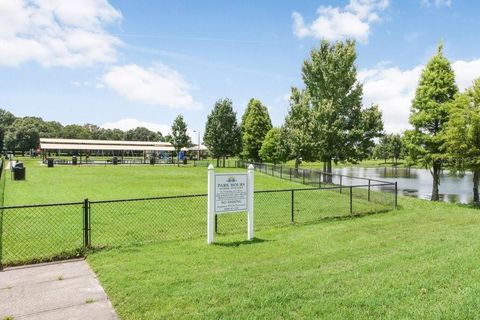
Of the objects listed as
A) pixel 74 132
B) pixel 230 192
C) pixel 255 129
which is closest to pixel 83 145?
pixel 255 129

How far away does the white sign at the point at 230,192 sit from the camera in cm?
945

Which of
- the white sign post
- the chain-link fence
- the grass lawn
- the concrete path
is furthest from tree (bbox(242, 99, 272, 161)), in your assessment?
the concrete path

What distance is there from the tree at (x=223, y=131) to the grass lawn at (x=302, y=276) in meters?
39.5

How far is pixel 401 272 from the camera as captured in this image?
6430mm

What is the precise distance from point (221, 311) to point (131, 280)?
6.86 feet

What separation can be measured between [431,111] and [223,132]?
31.5m

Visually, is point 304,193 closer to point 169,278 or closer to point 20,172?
point 169,278

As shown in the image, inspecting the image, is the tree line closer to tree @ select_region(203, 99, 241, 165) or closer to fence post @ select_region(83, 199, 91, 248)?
tree @ select_region(203, 99, 241, 165)

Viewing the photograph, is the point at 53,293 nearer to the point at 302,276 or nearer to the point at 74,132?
the point at 302,276

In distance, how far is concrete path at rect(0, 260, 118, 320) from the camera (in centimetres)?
521

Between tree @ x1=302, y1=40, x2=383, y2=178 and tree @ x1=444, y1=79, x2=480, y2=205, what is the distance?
9496 millimetres

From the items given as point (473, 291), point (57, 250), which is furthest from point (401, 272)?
point (57, 250)

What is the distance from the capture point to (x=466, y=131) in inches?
674

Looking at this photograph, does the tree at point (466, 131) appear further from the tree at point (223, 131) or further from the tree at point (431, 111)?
the tree at point (223, 131)
